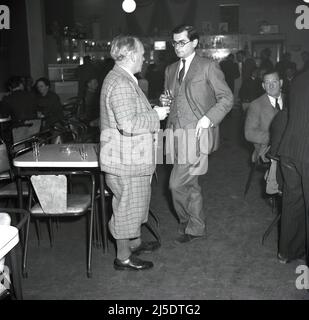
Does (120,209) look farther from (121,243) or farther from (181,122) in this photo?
(181,122)

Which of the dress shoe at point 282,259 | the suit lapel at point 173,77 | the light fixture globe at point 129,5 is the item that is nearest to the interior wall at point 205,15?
the light fixture globe at point 129,5

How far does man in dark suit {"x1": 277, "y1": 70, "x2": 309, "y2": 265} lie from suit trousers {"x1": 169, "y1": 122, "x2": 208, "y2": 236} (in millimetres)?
659

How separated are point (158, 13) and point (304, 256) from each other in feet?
43.5

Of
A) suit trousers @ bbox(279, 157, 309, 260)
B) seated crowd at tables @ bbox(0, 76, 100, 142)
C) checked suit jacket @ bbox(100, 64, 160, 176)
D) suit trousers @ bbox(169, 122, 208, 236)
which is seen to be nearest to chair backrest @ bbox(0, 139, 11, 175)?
checked suit jacket @ bbox(100, 64, 160, 176)

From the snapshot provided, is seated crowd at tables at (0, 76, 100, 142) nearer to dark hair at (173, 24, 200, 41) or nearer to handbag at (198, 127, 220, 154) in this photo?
handbag at (198, 127, 220, 154)

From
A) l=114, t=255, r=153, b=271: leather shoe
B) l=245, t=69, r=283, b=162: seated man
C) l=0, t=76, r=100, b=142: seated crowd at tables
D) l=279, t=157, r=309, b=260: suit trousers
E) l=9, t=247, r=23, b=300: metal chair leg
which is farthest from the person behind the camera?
l=0, t=76, r=100, b=142: seated crowd at tables

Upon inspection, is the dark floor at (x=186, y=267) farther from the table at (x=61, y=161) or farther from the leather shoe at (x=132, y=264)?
the table at (x=61, y=161)

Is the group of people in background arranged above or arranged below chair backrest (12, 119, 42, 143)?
above

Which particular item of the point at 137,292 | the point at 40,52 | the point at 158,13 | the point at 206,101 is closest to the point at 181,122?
the point at 206,101

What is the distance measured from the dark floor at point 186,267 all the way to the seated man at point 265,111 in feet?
2.45

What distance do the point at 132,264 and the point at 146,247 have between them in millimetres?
374

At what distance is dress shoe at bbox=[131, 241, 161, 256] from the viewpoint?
330 centimetres

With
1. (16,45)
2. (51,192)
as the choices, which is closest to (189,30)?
(51,192)
